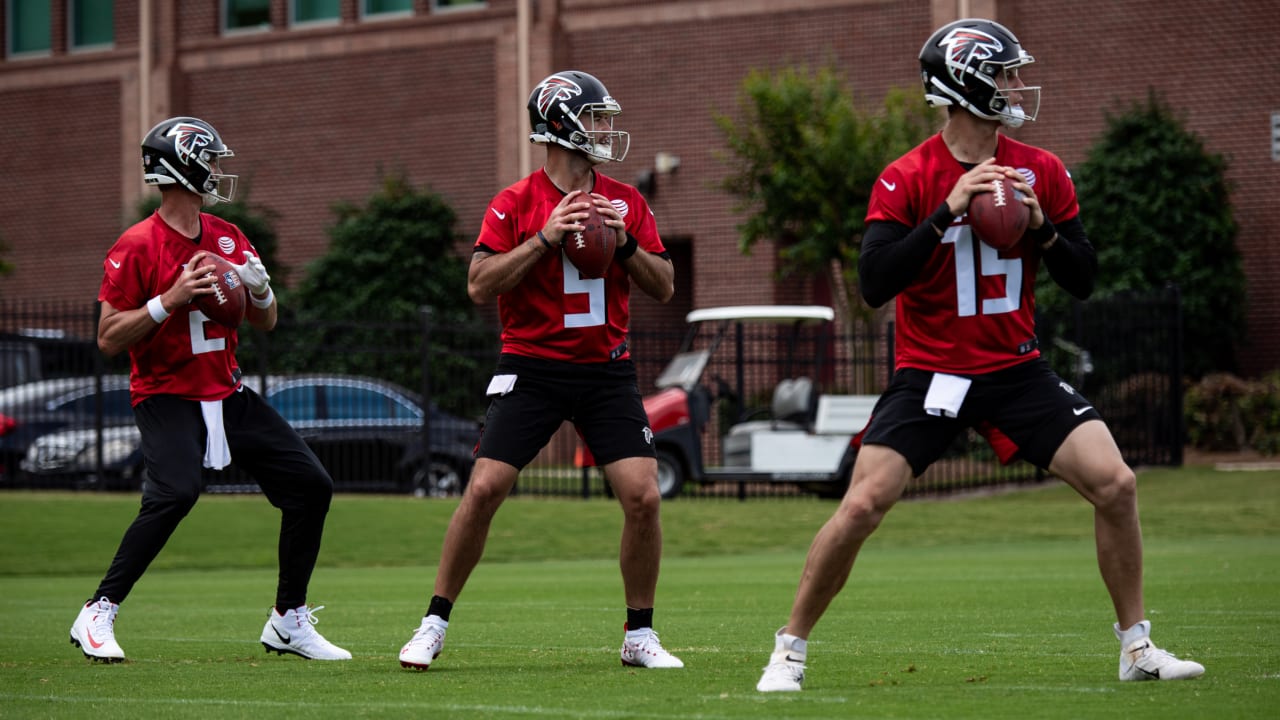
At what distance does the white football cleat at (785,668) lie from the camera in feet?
18.7

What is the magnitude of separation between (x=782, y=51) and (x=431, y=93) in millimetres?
7026

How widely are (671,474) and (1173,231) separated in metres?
9.70

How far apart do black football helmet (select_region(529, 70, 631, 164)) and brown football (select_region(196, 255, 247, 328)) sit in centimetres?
157

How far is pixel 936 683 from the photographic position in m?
6.04

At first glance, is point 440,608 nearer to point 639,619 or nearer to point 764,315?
point 639,619

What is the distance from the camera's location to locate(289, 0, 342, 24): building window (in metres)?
34.0

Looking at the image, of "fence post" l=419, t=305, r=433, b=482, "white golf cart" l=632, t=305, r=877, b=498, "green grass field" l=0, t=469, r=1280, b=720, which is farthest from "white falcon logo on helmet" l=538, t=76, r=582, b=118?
"fence post" l=419, t=305, r=433, b=482

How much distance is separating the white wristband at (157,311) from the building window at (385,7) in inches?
1045

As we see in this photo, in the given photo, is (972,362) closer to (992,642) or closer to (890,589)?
(992,642)

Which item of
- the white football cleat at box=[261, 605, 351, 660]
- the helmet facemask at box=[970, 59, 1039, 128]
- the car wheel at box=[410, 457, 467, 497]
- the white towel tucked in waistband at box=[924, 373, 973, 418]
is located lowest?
the car wheel at box=[410, 457, 467, 497]

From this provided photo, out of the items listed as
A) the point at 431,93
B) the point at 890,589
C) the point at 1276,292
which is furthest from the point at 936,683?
the point at 431,93

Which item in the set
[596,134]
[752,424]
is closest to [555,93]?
[596,134]

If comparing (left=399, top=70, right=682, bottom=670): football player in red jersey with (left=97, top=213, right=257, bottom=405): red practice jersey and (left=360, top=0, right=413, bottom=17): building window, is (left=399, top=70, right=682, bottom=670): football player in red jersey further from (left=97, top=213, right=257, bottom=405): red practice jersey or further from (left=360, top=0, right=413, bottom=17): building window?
(left=360, top=0, right=413, bottom=17): building window

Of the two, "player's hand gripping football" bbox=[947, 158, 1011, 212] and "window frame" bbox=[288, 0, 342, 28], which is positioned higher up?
"window frame" bbox=[288, 0, 342, 28]
